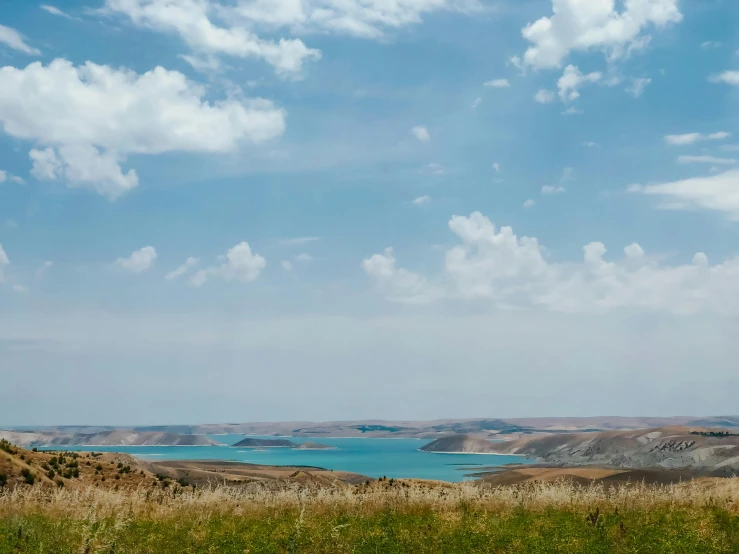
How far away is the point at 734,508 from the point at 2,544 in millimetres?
16710

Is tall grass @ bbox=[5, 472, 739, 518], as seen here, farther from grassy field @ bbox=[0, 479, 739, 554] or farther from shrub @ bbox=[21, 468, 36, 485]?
shrub @ bbox=[21, 468, 36, 485]

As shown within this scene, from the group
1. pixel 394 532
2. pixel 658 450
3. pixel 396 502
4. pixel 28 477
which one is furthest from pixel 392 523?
pixel 658 450

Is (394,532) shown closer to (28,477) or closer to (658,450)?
(28,477)

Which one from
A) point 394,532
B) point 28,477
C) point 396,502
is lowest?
point 28,477

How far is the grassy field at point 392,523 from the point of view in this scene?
12727mm

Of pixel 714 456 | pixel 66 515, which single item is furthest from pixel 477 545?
pixel 714 456

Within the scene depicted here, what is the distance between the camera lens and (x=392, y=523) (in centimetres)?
1516

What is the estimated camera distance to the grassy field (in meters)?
12.7

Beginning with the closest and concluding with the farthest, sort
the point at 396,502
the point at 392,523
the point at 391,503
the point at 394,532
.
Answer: the point at 394,532, the point at 392,523, the point at 391,503, the point at 396,502

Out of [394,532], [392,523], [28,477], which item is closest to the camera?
[394,532]

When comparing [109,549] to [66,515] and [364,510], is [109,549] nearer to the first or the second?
[66,515]

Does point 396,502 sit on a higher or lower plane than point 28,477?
higher

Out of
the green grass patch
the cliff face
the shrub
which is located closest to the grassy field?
the green grass patch

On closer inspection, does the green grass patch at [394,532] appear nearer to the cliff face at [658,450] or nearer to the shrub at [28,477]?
the shrub at [28,477]
